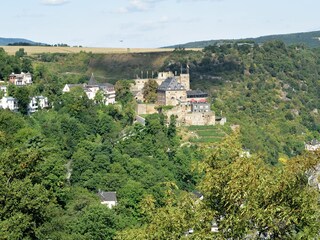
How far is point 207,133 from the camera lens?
74.4m

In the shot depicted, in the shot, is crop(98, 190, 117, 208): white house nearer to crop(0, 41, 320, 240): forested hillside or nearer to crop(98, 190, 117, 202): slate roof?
crop(98, 190, 117, 202): slate roof

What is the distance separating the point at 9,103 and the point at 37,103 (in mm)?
3577

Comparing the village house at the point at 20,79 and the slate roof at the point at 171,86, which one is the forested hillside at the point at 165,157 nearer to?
the village house at the point at 20,79

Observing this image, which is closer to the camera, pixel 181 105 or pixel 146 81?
pixel 181 105

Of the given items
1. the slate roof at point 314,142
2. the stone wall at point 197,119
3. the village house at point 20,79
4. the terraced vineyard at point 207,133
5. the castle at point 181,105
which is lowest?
the slate roof at point 314,142

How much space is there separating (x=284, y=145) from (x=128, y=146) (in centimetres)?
3549

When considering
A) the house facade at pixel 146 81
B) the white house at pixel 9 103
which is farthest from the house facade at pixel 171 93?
the white house at pixel 9 103

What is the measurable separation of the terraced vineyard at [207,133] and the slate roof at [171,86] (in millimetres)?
5677

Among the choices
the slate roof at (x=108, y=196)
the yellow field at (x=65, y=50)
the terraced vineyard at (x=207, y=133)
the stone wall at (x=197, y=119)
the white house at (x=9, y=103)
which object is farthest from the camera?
the yellow field at (x=65, y=50)

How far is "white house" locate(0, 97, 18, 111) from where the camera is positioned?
67438mm

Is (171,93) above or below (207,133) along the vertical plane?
above

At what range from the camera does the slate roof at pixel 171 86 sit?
259 ft

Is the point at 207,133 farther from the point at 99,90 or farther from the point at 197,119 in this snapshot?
the point at 99,90

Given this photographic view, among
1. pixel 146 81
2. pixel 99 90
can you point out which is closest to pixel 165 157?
pixel 99 90
